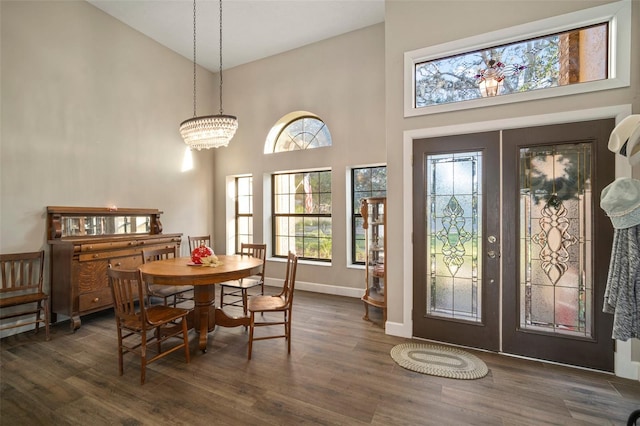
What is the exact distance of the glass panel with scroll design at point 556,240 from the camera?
2553 mm

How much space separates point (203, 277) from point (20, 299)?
2247mm

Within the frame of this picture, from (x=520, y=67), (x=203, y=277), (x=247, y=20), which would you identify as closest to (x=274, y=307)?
(x=203, y=277)

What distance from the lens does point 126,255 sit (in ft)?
12.7

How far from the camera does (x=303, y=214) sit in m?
5.30

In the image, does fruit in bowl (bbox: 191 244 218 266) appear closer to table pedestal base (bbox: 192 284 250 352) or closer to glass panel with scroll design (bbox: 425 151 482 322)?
→ table pedestal base (bbox: 192 284 250 352)

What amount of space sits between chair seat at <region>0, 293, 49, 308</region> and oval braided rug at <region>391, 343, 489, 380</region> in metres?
3.91

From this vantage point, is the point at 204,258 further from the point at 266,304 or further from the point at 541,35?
the point at 541,35

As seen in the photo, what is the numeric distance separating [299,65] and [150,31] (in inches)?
97.1

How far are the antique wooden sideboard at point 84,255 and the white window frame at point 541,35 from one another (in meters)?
4.04

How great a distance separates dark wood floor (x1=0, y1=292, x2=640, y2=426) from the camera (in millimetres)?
1942

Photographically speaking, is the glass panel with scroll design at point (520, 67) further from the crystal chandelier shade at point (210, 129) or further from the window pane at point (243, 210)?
the window pane at point (243, 210)

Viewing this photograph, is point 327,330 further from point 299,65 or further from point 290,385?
point 299,65

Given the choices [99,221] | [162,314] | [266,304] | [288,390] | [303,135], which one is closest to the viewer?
[288,390]

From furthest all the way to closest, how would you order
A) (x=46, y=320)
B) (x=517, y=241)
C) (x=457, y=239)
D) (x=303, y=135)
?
(x=303, y=135)
(x=46, y=320)
(x=457, y=239)
(x=517, y=241)
